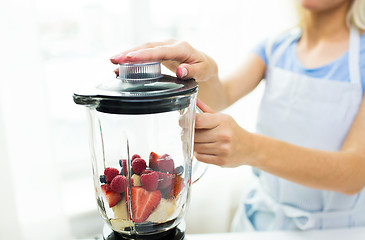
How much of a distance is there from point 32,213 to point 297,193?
0.79 meters

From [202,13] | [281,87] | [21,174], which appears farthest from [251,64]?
[21,174]

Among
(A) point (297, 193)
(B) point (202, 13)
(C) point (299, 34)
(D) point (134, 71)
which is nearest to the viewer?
(D) point (134, 71)

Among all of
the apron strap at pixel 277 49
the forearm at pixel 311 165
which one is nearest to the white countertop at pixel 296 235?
the forearm at pixel 311 165

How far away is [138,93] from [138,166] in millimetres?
120

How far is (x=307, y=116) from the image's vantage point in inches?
38.3

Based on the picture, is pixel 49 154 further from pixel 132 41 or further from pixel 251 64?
pixel 251 64

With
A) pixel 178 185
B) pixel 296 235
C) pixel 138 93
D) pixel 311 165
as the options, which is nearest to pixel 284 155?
pixel 311 165

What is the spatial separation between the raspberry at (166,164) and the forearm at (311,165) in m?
0.22

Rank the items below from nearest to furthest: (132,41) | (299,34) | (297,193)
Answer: (297,193), (299,34), (132,41)

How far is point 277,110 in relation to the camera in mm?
1033

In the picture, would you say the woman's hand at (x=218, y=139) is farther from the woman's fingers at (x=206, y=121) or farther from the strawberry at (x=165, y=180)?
the strawberry at (x=165, y=180)

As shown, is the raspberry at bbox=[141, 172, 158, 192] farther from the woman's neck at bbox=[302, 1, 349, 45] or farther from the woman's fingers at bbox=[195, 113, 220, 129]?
the woman's neck at bbox=[302, 1, 349, 45]

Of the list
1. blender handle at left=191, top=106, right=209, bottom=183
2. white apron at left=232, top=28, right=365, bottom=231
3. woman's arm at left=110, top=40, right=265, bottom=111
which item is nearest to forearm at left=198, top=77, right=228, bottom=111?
woman's arm at left=110, top=40, right=265, bottom=111

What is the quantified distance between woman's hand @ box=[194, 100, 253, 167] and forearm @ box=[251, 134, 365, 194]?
0.06 metres
